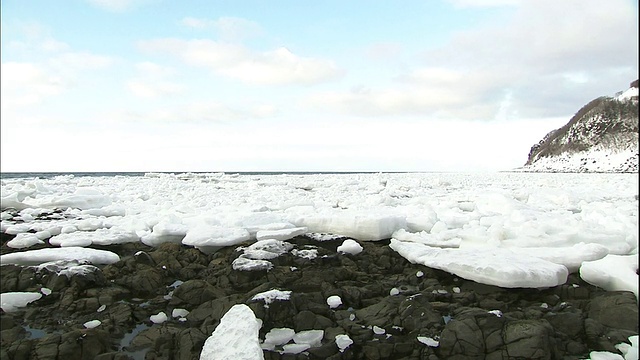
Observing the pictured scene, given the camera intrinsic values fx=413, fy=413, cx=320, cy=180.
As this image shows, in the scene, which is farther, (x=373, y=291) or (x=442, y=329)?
(x=373, y=291)

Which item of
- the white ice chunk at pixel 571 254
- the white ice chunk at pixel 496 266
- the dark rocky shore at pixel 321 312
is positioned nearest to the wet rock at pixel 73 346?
the dark rocky shore at pixel 321 312

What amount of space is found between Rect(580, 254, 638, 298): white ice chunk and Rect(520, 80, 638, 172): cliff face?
52833mm

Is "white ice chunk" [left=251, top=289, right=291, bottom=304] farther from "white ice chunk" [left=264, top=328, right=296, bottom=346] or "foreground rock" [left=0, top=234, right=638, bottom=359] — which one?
"white ice chunk" [left=264, top=328, right=296, bottom=346]

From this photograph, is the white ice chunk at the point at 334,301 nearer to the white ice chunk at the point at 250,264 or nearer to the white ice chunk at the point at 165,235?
the white ice chunk at the point at 250,264

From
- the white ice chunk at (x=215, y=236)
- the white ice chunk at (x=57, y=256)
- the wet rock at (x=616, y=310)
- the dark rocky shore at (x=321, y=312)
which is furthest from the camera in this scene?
the white ice chunk at (x=215, y=236)

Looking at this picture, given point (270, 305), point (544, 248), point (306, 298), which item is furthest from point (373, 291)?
Result: point (544, 248)

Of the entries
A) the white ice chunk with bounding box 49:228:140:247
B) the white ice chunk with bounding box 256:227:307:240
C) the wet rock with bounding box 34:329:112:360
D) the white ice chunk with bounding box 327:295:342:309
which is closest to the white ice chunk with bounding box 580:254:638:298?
the white ice chunk with bounding box 327:295:342:309

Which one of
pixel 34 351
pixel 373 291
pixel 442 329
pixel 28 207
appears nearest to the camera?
pixel 34 351

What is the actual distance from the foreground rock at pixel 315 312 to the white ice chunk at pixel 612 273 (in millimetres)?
116

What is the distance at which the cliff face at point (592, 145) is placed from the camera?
179 ft

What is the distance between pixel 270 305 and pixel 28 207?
9.50 m

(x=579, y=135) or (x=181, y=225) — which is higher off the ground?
(x=579, y=135)

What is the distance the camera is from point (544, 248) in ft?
19.3

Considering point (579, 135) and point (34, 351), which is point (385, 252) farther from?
point (579, 135)
